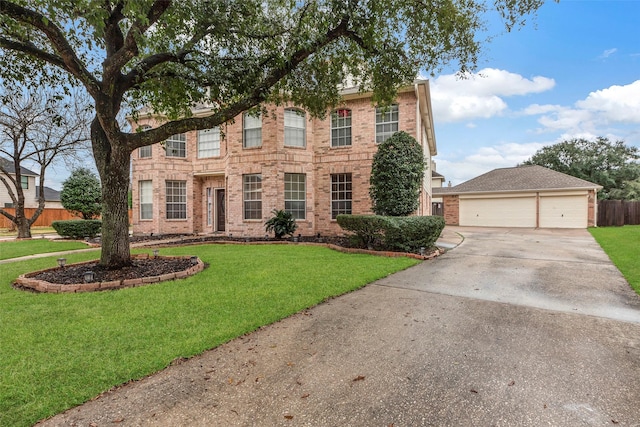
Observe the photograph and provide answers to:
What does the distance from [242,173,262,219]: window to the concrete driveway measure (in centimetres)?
946

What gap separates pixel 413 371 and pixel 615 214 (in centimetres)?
2790

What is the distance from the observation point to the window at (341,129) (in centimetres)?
1388

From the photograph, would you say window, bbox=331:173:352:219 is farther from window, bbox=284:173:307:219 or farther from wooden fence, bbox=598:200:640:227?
wooden fence, bbox=598:200:640:227

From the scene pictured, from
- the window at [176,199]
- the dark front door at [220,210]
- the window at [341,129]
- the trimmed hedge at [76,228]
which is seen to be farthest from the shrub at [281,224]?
the trimmed hedge at [76,228]

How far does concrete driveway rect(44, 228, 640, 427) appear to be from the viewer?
2.26m

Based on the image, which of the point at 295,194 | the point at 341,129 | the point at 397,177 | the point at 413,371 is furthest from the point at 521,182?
the point at 413,371

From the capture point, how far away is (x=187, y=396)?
2498 mm

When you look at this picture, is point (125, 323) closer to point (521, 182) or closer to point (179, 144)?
point (179, 144)

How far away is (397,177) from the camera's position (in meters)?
10.7

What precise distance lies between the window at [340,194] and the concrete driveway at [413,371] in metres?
8.98

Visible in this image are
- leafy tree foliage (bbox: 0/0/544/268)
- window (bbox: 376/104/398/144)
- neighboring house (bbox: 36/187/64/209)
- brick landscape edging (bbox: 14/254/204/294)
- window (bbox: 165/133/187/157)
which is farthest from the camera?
neighboring house (bbox: 36/187/64/209)

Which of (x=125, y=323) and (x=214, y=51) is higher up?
(x=214, y=51)

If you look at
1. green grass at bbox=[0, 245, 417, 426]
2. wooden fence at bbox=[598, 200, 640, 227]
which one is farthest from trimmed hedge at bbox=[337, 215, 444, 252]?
wooden fence at bbox=[598, 200, 640, 227]

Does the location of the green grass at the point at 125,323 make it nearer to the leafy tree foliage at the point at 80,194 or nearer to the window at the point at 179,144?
the window at the point at 179,144
